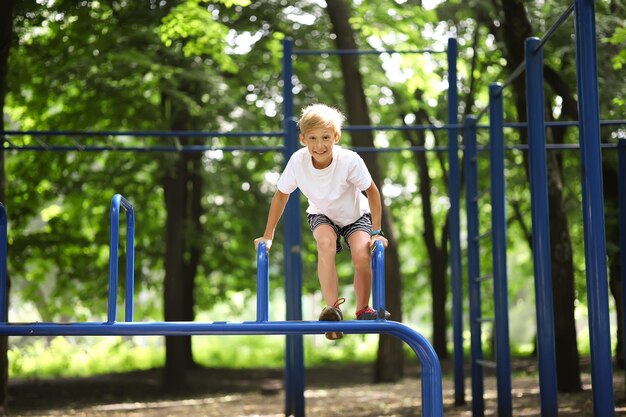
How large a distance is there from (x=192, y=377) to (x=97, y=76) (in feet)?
18.6

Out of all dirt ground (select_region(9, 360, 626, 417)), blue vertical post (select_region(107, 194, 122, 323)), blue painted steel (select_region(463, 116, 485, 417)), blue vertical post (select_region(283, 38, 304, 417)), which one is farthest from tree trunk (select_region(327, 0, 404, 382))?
blue vertical post (select_region(107, 194, 122, 323))

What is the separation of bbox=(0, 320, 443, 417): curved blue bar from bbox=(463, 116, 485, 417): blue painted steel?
3778mm

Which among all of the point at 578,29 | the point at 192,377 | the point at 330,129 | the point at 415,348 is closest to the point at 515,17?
the point at 578,29

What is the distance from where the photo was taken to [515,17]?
30.2ft

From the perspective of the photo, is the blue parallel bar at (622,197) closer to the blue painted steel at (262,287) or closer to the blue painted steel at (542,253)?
the blue painted steel at (542,253)

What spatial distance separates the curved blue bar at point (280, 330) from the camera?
3.96 meters

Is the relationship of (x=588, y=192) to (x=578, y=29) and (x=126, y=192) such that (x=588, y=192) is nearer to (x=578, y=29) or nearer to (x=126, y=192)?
(x=578, y=29)

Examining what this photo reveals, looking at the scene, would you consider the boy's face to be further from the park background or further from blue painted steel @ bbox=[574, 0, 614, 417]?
the park background

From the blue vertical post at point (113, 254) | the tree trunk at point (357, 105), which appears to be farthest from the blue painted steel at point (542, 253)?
the tree trunk at point (357, 105)

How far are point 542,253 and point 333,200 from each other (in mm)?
1623

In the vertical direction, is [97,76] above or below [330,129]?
above

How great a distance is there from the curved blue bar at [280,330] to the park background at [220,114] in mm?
5469

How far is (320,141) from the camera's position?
14.5 feet

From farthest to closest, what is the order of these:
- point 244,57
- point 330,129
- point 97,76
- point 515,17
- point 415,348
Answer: point 244,57 < point 97,76 < point 515,17 < point 330,129 < point 415,348
